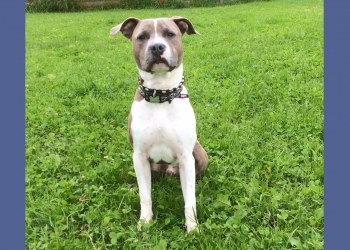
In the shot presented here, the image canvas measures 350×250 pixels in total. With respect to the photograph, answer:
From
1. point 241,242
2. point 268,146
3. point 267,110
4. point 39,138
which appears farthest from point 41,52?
point 241,242

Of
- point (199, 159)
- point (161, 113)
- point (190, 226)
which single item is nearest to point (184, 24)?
point (161, 113)

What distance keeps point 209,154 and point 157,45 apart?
149 centimetres

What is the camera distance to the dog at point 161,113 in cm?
247

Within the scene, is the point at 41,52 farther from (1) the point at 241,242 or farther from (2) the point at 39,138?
(1) the point at 241,242

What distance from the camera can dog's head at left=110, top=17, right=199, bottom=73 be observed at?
235cm

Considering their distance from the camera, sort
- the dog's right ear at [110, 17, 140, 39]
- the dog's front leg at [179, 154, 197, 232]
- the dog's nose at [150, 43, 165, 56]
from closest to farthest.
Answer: the dog's nose at [150, 43, 165, 56], the dog's front leg at [179, 154, 197, 232], the dog's right ear at [110, 17, 140, 39]

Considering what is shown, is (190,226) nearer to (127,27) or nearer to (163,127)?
(163,127)

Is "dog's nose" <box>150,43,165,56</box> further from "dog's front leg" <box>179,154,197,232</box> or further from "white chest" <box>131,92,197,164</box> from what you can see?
"dog's front leg" <box>179,154,197,232</box>

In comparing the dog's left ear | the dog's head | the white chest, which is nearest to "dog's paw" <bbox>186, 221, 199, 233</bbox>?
the white chest

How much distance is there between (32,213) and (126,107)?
210 centimetres

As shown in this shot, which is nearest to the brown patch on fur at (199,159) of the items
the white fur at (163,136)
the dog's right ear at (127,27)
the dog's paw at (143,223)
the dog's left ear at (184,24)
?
the white fur at (163,136)

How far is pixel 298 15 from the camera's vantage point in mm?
10180

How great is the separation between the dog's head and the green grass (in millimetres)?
1078

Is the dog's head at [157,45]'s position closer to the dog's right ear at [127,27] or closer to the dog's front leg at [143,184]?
the dog's right ear at [127,27]
